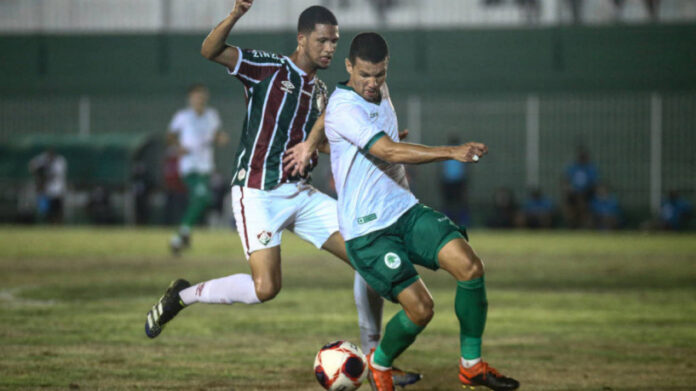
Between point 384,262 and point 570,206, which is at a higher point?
point 384,262

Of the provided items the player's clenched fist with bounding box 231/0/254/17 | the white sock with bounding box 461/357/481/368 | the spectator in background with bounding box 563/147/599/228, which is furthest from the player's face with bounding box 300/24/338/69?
the spectator in background with bounding box 563/147/599/228

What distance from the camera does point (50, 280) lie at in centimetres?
1173

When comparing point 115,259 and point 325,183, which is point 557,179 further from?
point 115,259

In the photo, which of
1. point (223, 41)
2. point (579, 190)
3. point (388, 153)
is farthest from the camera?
point (579, 190)

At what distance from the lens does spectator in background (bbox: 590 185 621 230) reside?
2243 cm

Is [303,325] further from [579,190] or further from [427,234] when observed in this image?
[579,190]

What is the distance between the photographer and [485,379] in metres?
5.18

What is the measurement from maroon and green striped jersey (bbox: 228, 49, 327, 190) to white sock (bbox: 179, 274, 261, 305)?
65 centimetres

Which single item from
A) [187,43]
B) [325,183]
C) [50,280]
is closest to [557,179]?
[325,183]

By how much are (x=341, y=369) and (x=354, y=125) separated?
1.40 metres

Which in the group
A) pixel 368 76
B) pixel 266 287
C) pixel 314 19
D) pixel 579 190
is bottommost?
pixel 579 190

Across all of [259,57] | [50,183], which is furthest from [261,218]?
[50,183]

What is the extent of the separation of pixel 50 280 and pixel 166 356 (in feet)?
18.0

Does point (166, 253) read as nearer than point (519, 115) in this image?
Yes
